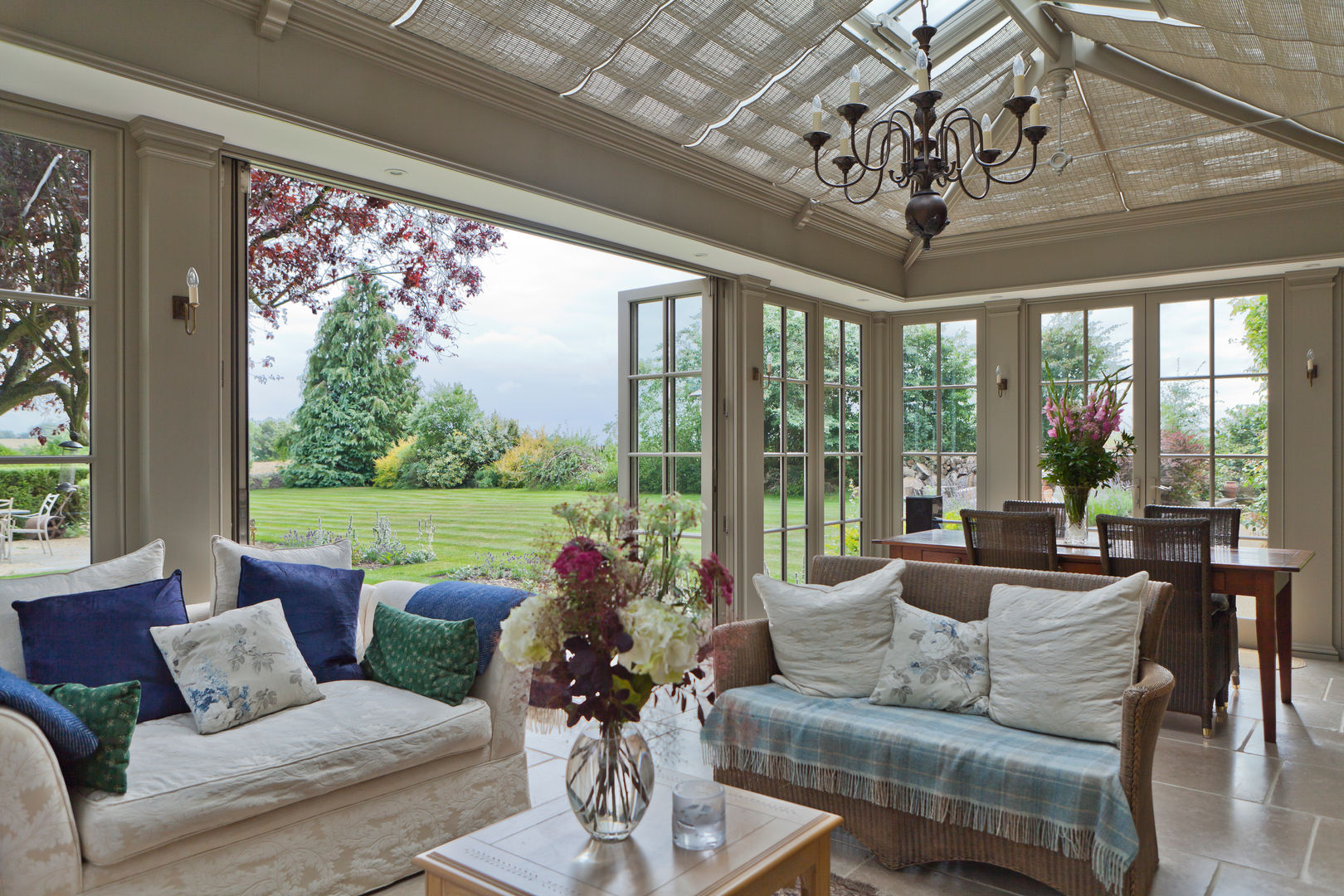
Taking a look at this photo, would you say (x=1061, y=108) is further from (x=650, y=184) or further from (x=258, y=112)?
(x=258, y=112)

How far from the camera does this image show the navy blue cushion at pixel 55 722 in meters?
1.89

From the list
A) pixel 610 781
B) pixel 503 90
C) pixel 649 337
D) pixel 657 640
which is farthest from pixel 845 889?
pixel 649 337

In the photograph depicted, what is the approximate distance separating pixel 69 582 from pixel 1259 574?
4.31 metres

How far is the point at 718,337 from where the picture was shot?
512 cm

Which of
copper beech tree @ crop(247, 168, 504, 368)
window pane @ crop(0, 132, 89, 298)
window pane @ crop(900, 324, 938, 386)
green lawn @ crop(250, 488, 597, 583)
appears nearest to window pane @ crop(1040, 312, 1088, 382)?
window pane @ crop(900, 324, 938, 386)

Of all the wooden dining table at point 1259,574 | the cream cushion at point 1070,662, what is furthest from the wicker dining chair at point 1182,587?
the cream cushion at point 1070,662

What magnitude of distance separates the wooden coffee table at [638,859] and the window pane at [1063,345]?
15.7 ft

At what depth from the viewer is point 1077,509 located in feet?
14.7

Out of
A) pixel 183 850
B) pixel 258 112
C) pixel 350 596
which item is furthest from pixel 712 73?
pixel 183 850

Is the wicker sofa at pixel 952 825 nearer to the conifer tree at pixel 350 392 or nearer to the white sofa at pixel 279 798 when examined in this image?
the white sofa at pixel 279 798

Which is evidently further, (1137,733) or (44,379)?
(44,379)

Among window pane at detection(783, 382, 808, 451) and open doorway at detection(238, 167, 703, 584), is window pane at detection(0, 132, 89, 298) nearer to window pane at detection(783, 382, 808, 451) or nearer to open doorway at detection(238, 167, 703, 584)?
open doorway at detection(238, 167, 703, 584)

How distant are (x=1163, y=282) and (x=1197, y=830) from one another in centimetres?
372

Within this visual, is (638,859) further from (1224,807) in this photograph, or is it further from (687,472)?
(687,472)
